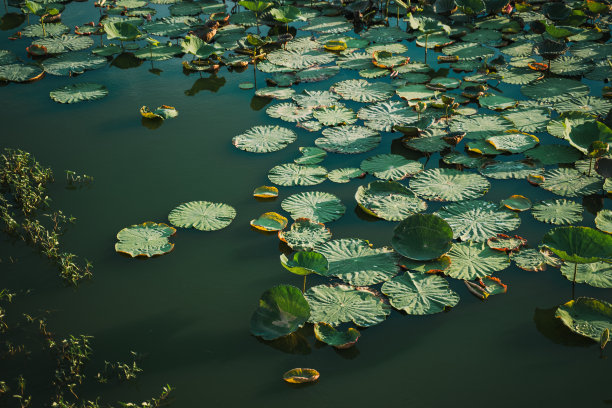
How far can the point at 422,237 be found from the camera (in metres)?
3.79

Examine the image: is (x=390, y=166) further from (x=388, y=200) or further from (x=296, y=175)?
(x=296, y=175)

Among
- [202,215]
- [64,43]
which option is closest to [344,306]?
[202,215]

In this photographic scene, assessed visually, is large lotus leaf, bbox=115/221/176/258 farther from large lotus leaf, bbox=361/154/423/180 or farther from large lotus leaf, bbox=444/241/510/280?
large lotus leaf, bbox=444/241/510/280

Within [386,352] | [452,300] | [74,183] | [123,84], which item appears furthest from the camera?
[123,84]

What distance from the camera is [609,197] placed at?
4.36 meters

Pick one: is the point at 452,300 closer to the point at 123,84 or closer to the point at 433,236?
the point at 433,236

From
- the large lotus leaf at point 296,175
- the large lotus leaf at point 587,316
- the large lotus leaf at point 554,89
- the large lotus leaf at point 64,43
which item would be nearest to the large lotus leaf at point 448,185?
the large lotus leaf at point 296,175

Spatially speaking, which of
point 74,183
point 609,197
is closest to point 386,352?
point 609,197

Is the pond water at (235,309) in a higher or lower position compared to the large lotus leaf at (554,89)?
lower

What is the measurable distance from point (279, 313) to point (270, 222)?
3.20 feet

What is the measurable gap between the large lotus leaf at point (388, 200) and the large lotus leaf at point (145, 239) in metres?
1.42

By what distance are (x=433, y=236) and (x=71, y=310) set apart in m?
2.37

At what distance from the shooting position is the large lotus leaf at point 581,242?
11.1 ft

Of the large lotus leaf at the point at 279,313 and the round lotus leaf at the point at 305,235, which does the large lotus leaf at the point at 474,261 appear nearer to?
the round lotus leaf at the point at 305,235
